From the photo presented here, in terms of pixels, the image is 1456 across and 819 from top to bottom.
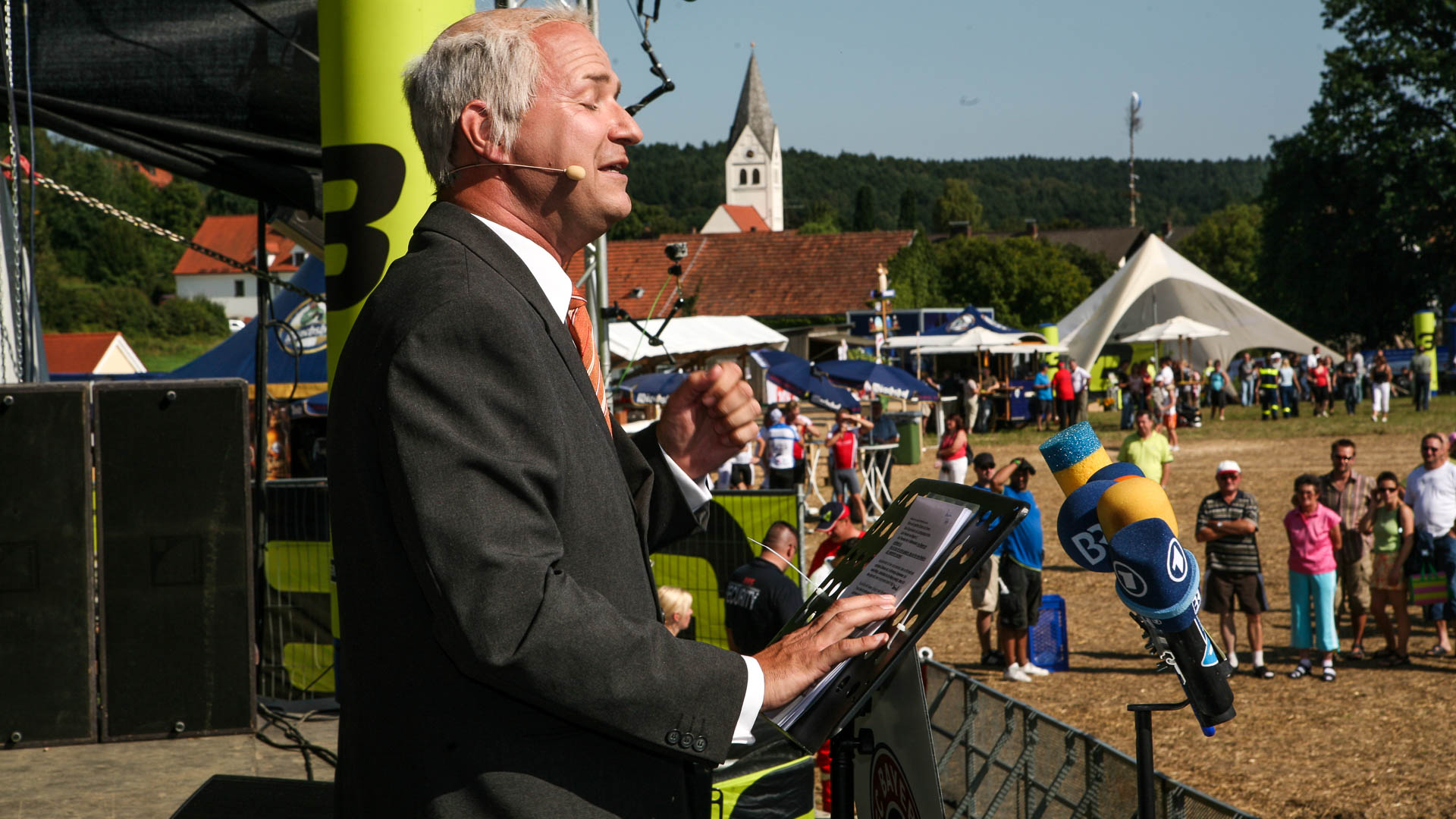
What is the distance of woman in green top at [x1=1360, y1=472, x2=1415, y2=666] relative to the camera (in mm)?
10227

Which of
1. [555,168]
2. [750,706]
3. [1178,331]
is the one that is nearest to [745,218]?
[1178,331]

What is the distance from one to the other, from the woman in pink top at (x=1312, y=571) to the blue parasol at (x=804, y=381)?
10.9m

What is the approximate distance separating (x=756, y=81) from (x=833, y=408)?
4844 inches

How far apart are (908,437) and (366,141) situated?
72.5ft

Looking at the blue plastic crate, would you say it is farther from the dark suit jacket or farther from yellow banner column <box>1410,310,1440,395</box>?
yellow banner column <box>1410,310,1440,395</box>

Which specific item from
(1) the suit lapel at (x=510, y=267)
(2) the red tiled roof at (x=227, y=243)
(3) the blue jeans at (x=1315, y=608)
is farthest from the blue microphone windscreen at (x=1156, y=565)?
(2) the red tiled roof at (x=227, y=243)

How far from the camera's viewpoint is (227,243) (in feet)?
327

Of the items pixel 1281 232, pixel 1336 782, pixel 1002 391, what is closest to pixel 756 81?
pixel 1281 232

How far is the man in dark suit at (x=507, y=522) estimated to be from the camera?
1.45 meters

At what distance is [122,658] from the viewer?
5.44 meters

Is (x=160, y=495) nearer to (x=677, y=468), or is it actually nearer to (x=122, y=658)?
(x=122, y=658)

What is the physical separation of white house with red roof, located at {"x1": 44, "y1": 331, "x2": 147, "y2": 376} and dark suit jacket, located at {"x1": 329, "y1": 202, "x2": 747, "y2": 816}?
36.7 m

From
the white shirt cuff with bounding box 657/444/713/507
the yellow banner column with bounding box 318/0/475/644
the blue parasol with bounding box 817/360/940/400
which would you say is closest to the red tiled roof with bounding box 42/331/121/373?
the blue parasol with bounding box 817/360/940/400

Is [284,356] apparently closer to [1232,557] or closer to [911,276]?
[1232,557]
